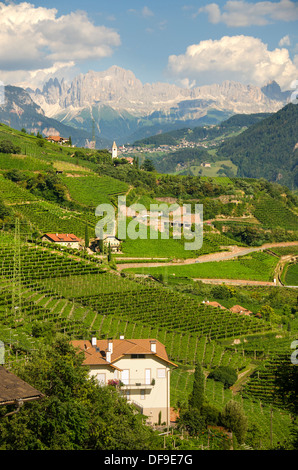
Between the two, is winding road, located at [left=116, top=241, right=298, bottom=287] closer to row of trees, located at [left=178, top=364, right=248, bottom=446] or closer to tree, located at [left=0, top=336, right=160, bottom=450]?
row of trees, located at [left=178, top=364, right=248, bottom=446]

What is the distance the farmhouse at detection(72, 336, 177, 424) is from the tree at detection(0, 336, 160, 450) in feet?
23.1

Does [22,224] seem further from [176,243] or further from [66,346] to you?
[66,346]

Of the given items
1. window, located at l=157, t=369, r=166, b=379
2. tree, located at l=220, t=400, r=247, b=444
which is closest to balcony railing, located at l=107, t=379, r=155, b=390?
window, located at l=157, t=369, r=166, b=379

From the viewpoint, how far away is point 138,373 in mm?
26812

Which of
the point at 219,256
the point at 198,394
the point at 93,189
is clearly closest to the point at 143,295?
the point at 198,394

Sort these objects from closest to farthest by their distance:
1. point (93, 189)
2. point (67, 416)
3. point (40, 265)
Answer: point (67, 416) < point (40, 265) < point (93, 189)

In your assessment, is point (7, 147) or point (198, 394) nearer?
point (198, 394)

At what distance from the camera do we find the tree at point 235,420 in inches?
950

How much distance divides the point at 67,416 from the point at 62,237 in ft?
156

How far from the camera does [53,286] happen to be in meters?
45.1

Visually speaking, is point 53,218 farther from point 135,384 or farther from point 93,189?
point 135,384

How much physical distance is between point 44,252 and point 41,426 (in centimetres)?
3761

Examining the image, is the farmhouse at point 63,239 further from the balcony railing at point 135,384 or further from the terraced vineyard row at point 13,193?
the balcony railing at point 135,384
